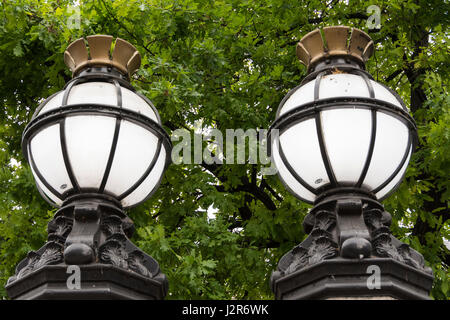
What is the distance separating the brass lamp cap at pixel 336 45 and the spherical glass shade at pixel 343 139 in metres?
0.23

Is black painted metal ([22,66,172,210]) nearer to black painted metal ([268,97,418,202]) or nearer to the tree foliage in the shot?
black painted metal ([268,97,418,202])

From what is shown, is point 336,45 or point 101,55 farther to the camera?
point 101,55

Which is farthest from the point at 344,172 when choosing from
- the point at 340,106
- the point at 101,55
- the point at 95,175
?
the point at 101,55

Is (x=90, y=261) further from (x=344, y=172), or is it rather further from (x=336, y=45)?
(x=336, y=45)

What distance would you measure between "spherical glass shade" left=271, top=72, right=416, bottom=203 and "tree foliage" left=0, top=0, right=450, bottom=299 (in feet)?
9.44

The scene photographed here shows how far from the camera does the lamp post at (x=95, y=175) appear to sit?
2398 millimetres

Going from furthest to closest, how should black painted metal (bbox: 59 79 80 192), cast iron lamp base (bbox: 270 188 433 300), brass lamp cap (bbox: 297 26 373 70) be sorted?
1. brass lamp cap (bbox: 297 26 373 70)
2. black painted metal (bbox: 59 79 80 192)
3. cast iron lamp base (bbox: 270 188 433 300)

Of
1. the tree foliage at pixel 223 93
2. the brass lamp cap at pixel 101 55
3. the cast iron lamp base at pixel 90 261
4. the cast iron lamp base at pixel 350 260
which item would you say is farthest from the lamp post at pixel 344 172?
the tree foliage at pixel 223 93

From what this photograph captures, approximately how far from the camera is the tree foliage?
599 cm

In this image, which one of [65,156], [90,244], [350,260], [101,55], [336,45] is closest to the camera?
[350,260]

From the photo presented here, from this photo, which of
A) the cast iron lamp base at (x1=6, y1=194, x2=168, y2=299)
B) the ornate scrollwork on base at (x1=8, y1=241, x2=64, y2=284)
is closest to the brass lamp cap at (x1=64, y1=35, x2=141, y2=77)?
the cast iron lamp base at (x1=6, y1=194, x2=168, y2=299)

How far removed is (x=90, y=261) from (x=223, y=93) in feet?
15.1

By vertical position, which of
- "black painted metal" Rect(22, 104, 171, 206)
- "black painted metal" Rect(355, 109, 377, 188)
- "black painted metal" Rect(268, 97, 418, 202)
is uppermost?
"black painted metal" Rect(22, 104, 171, 206)

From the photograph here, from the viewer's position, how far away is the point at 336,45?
3.10 meters
